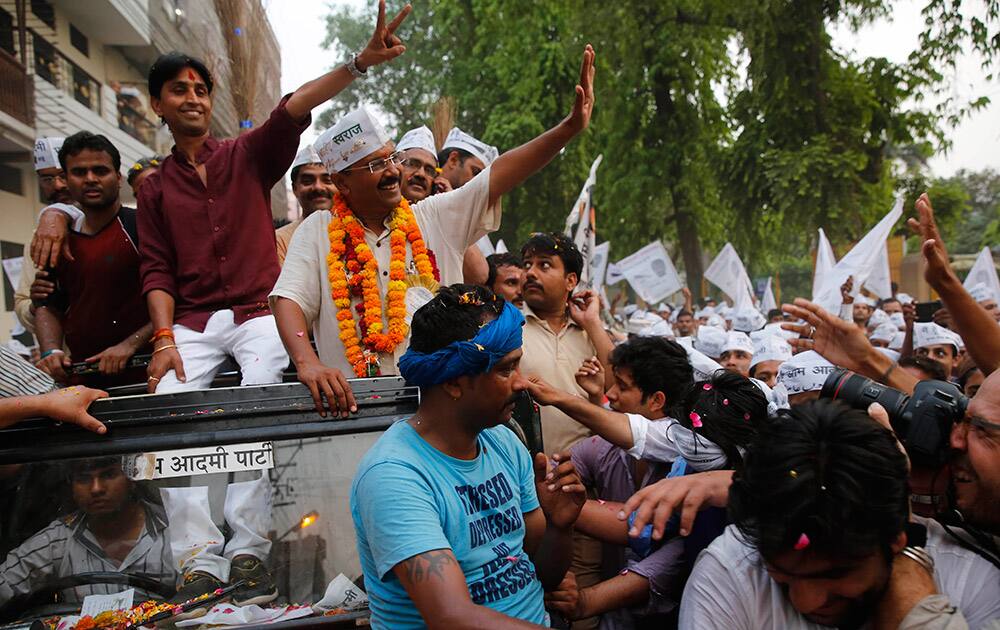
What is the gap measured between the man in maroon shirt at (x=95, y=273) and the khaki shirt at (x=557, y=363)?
6.73 feet

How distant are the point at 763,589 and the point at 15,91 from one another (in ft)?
49.3

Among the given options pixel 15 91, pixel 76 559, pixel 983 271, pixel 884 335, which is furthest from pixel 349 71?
pixel 15 91

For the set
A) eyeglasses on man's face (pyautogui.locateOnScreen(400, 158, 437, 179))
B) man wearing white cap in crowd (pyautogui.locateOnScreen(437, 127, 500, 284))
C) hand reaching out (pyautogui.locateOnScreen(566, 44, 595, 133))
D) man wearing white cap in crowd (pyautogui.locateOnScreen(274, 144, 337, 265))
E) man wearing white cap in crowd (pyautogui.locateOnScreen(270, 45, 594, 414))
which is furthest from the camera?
man wearing white cap in crowd (pyautogui.locateOnScreen(437, 127, 500, 284))

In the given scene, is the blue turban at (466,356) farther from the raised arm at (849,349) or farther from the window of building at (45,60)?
the window of building at (45,60)

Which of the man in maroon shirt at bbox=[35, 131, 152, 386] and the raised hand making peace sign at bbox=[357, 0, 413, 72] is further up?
the raised hand making peace sign at bbox=[357, 0, 413, 72]

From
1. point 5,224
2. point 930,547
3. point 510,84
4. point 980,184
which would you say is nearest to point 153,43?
point 5,224

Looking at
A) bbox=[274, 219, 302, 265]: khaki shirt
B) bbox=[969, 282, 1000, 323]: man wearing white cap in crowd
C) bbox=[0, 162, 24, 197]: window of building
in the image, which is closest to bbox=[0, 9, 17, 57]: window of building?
bbox=[0, 162, 24, 197]: window of building

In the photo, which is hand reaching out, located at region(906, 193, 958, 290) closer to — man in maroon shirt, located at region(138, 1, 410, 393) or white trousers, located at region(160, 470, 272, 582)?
white trousers, located at region(160, 470, 272, 582)

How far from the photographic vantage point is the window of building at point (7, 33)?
13.3m

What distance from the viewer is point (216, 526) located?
2.63 metres

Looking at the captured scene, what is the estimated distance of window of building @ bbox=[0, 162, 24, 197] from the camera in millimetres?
14555

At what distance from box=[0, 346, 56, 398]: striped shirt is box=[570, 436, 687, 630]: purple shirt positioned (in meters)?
2.19

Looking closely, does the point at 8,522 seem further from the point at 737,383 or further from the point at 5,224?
the point at 5,224

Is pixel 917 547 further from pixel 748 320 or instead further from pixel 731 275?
pixel 731 275
